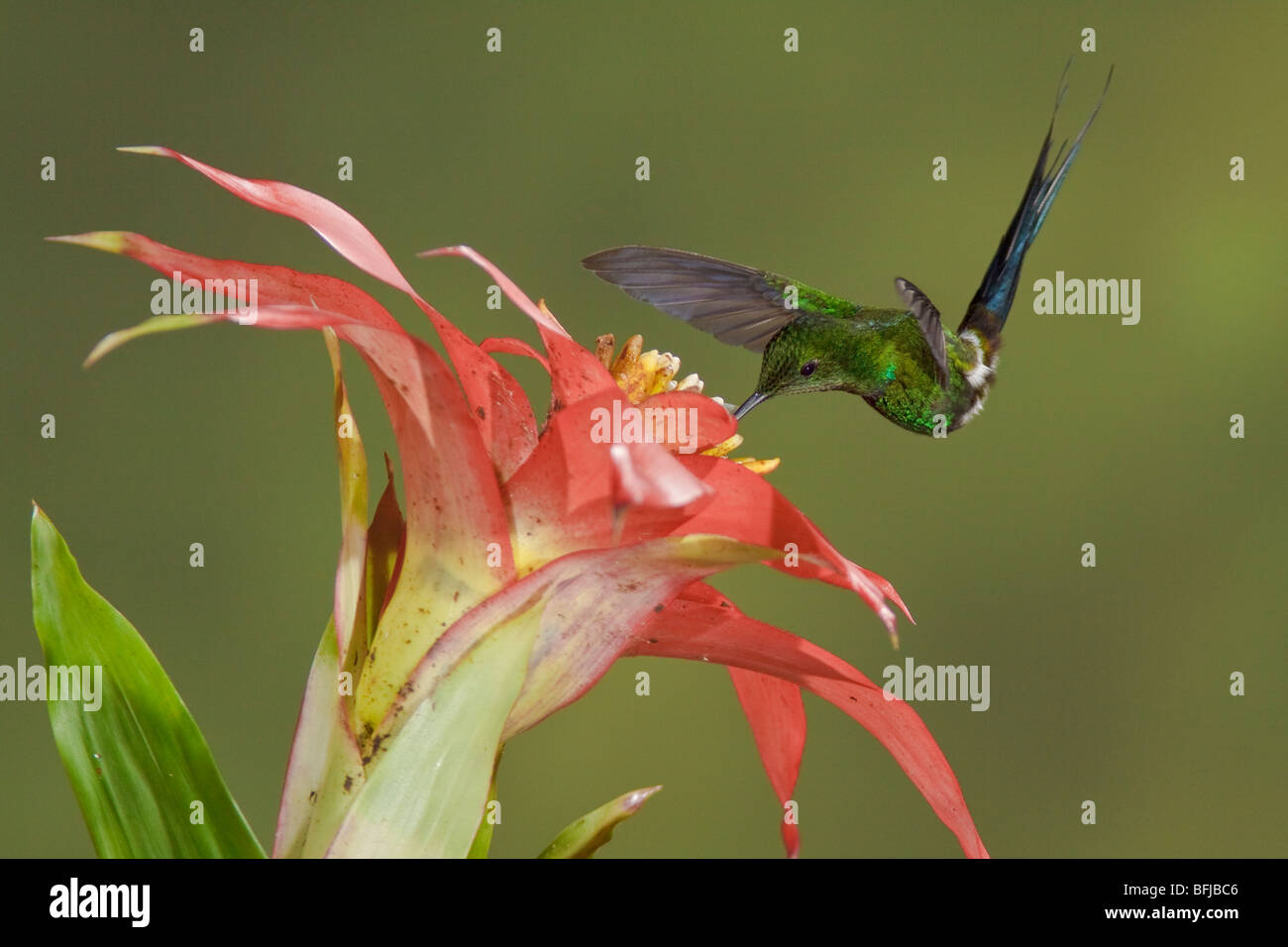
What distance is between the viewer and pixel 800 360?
35.6 inches

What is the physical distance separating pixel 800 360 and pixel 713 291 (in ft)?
0.36

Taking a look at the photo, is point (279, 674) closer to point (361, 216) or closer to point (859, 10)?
point (361, 216)

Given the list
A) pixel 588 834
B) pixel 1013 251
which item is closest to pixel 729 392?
pixel 1013 251

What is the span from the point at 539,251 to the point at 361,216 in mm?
239

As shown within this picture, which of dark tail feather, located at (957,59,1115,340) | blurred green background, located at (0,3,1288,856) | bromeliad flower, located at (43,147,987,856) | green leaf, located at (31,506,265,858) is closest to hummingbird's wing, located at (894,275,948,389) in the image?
dark tail feather, located at (957,59,1115,340)

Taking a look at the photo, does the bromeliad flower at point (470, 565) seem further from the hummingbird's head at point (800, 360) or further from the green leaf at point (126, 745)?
the hummingbird's head at point (800, 360)

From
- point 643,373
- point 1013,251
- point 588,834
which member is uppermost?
point 1013,251

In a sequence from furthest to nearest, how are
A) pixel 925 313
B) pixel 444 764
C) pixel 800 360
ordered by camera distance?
pixel 800 360, pixel 925 313, pixel 444 764

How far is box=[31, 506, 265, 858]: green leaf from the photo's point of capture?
0.44 meters

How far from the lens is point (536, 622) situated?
0.41 m

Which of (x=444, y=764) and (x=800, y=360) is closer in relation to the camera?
(x=444, y=764)

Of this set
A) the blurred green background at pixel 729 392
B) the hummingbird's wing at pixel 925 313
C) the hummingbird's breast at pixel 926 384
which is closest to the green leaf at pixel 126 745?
the hummingbird's wing at pixel 925 313

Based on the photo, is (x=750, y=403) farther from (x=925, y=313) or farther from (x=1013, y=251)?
(x=1013, y=251)

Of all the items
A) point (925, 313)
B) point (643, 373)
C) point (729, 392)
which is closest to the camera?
point (643, 373)
